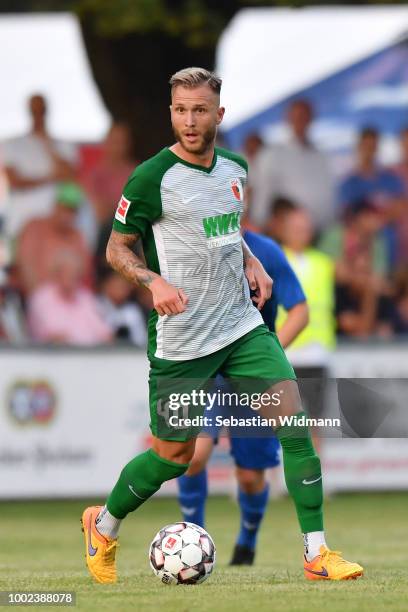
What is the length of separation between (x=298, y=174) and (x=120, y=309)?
2.33 metres

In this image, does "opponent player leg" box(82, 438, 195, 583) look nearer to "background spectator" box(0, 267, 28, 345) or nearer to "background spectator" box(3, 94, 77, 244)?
"background spectator" box(0, 267, 28, 345)

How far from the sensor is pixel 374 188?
16641mm

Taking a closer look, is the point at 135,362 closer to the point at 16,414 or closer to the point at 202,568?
the point at 16,414

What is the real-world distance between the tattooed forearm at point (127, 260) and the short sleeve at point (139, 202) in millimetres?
75

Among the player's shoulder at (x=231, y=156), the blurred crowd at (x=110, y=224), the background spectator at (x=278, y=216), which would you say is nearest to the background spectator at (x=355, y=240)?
the blurred crowd at (x=110, y=224)

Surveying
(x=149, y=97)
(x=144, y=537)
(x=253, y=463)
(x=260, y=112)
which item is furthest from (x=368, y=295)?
(x=253, y=463)

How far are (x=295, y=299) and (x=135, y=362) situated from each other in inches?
219

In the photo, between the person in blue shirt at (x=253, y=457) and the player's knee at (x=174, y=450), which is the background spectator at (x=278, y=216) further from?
the player's knee at (x=174, y=450)

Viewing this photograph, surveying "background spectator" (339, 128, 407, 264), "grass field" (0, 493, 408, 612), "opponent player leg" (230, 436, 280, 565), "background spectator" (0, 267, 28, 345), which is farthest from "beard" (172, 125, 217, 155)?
"background spectator" (339, 128, 407, 264)

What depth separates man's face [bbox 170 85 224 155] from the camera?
7.11 meters

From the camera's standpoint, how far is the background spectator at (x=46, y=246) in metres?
15.7

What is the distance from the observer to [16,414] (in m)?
14.7

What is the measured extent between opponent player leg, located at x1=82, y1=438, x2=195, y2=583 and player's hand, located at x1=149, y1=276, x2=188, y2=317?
627 mm

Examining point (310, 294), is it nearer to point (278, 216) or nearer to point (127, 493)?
point (278, 216)
